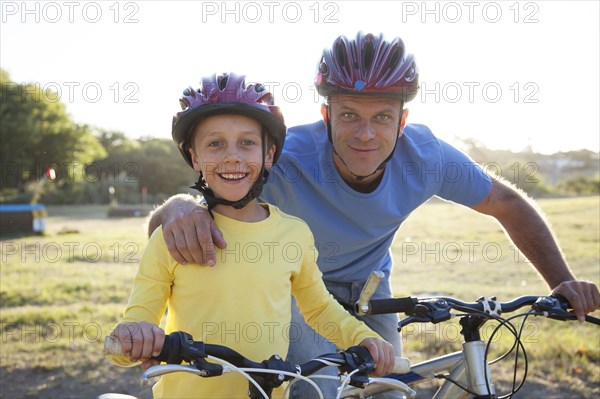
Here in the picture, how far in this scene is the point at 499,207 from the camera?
14.0 ft

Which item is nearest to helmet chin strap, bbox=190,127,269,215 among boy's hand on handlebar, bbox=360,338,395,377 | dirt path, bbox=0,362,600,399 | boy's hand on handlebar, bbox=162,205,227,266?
boy's hand on handlebar, bbox=162,205,227,266

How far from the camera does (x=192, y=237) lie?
8.75ft

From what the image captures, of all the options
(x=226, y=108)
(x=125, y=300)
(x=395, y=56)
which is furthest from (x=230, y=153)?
(x=125, y=300)

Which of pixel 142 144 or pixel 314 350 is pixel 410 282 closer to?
pixel 314 350

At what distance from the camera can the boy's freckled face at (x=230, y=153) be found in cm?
291

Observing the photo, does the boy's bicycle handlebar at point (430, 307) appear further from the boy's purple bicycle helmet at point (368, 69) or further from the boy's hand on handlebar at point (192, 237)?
the boy's purple bicycle helmet at point (368, 69)

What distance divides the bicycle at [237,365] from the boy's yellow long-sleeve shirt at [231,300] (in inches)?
15.9

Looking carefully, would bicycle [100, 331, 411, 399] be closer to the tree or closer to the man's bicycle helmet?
the man's bicycle helmet

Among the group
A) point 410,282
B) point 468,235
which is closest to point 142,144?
point 468,235

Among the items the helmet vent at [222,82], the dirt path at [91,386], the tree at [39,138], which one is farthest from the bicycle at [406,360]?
the tree at [39,138]

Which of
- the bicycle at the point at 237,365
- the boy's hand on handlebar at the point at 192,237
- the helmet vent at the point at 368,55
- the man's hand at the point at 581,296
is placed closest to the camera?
the bicycle at the point at 237,365

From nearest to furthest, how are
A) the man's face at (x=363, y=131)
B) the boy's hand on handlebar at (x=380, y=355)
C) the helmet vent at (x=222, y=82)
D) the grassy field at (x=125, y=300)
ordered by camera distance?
1. the boy's hand on handlebar at (x=380, y=355)
2. the helmet vent at (x=222, y=82)
3. the man's face at (x=363, y=131)
4. the grassy field at (x=125, y=300)

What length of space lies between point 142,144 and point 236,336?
54.6 m

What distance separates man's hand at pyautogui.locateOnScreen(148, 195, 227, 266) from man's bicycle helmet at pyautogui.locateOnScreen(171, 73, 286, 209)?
0.54 feet
